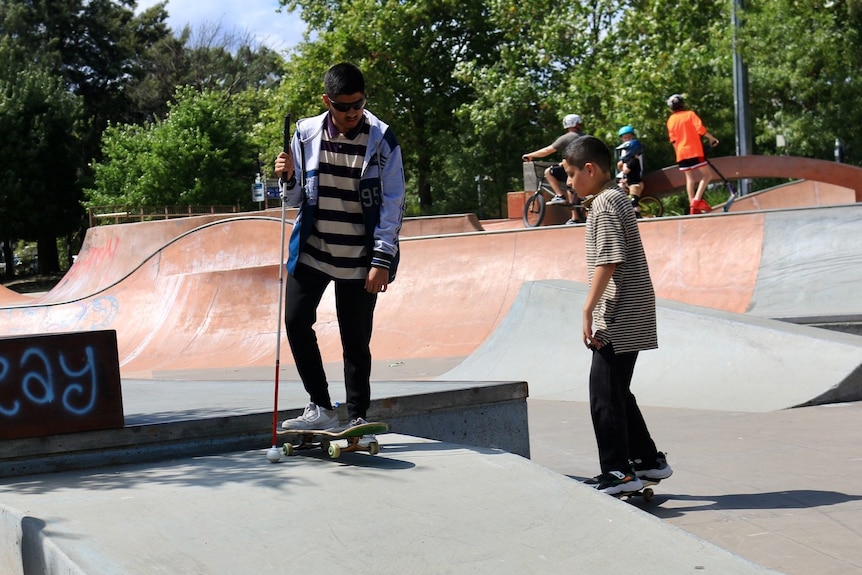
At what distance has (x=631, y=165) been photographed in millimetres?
14055

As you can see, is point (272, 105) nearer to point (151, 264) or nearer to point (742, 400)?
point (151, 264)

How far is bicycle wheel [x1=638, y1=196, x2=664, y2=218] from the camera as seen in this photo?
1510 centimetres

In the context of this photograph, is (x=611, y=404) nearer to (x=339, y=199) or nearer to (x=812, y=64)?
(x=339, y=199)

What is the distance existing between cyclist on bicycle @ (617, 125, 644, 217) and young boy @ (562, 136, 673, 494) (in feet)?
31.5

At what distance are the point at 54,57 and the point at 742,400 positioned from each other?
50.2 meters

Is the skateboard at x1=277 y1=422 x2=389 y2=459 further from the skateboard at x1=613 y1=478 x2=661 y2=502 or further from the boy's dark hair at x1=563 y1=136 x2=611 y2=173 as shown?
the boy's dark hair at x1=563 y1=136 x2=611 y2=173

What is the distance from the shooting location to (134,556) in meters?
3.08

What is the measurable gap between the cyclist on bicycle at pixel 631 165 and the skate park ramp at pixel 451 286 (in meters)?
2.04

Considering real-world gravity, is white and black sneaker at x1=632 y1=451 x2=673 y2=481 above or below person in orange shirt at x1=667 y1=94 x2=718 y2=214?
below

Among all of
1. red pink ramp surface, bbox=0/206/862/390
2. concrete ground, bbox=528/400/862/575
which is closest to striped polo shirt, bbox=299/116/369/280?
concrete ground, bbox=528/400/862/575

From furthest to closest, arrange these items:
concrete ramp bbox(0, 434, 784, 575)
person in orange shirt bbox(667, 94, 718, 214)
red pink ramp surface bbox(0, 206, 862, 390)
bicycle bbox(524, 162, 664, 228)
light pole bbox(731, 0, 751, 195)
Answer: light pole bbox(731, 0, 751, 195) < bicycle bbox(524, 162, 664, 228) < person in orange shirt bbox(667, 94, 718, 214) < red pink ramp surface bbox(0, 206, 862, 390) < concrete ramp bbox(0, 434, 784, 575)

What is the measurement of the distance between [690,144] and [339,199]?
33.0 feet

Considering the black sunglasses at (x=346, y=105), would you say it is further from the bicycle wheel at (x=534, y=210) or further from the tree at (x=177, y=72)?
the tree at (x=177, y=72)

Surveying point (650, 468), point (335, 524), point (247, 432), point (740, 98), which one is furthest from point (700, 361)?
point (740, 98)
